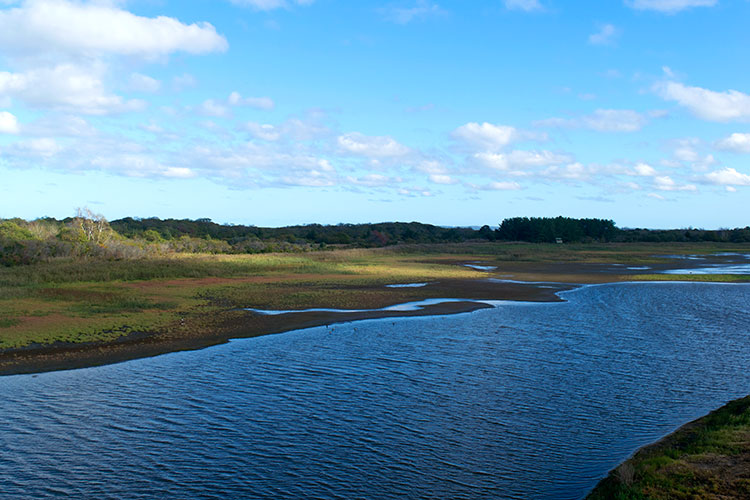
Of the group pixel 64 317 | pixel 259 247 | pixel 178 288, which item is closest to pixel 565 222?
pixel 259 247

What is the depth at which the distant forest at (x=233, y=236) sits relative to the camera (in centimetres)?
5325

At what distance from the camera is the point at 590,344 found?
2105cm

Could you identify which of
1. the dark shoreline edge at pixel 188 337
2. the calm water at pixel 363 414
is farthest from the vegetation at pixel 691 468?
the dark shoreline edge at pixel 188 337

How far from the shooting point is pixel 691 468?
9031 millimetres

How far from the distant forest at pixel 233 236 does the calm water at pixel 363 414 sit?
38.6 metres

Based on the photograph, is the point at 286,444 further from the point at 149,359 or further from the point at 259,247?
the point at 259,247

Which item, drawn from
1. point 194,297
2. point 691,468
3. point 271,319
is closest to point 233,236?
point 194,297

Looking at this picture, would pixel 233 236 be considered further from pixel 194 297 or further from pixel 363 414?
pixel 363 414

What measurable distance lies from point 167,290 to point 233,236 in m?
90.7

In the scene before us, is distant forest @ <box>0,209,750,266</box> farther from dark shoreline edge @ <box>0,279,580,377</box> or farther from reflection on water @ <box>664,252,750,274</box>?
reflection on water @ <box>664,252,750,274</box>

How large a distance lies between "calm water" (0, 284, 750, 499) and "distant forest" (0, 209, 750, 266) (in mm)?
38599

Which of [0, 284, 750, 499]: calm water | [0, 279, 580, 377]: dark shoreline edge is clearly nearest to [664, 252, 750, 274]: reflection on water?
[0, 279, 580, 377]: dark shoreline edge

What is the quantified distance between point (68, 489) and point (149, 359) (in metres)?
8.96

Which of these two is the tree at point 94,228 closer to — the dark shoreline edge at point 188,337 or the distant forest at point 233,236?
the distant forest at point 233,236
